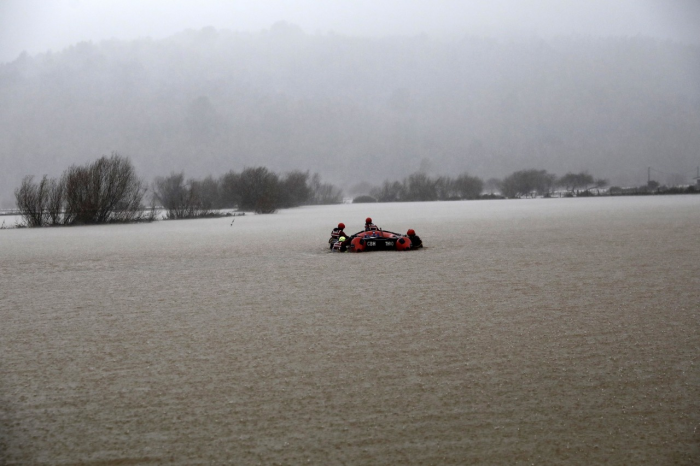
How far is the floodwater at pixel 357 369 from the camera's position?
9.00ft

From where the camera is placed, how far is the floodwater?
2.74 m

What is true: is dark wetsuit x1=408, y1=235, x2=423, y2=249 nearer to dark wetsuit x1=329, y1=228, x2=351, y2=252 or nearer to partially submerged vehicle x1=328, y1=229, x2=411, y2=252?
partially submerged vehicle x1=328, y1=229, x2=411, y2=252

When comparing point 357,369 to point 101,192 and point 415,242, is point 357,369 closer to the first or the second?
point 415,242

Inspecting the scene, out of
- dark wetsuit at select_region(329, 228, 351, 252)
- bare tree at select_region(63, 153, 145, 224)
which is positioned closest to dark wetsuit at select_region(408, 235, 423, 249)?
dark wetsuit at select_region(329, 228, 351, 252)

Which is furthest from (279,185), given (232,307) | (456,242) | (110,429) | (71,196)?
(110,429)

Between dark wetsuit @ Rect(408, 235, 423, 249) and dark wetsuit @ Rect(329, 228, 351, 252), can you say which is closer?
dark wetsuit @ Rect(329, 228, 351, 252)

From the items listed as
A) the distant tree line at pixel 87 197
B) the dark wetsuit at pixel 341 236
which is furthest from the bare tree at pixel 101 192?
the dark wetsuit at pixel 341 236

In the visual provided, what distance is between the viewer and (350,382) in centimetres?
356

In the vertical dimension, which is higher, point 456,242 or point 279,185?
point 279,185

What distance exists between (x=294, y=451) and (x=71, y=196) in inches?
1233

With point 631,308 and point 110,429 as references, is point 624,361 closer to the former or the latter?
point 631,308

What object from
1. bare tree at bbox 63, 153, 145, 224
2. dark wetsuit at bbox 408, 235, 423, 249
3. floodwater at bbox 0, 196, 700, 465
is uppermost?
bare tree at bbox 63, 153, 145, 224

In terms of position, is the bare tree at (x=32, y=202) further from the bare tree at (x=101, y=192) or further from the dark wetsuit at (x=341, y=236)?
the dark wetsuit at (x=341, y=236)

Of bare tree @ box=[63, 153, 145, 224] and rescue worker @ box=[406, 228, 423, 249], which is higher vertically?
bare tree @ box=[63, 153, 145, 224]
